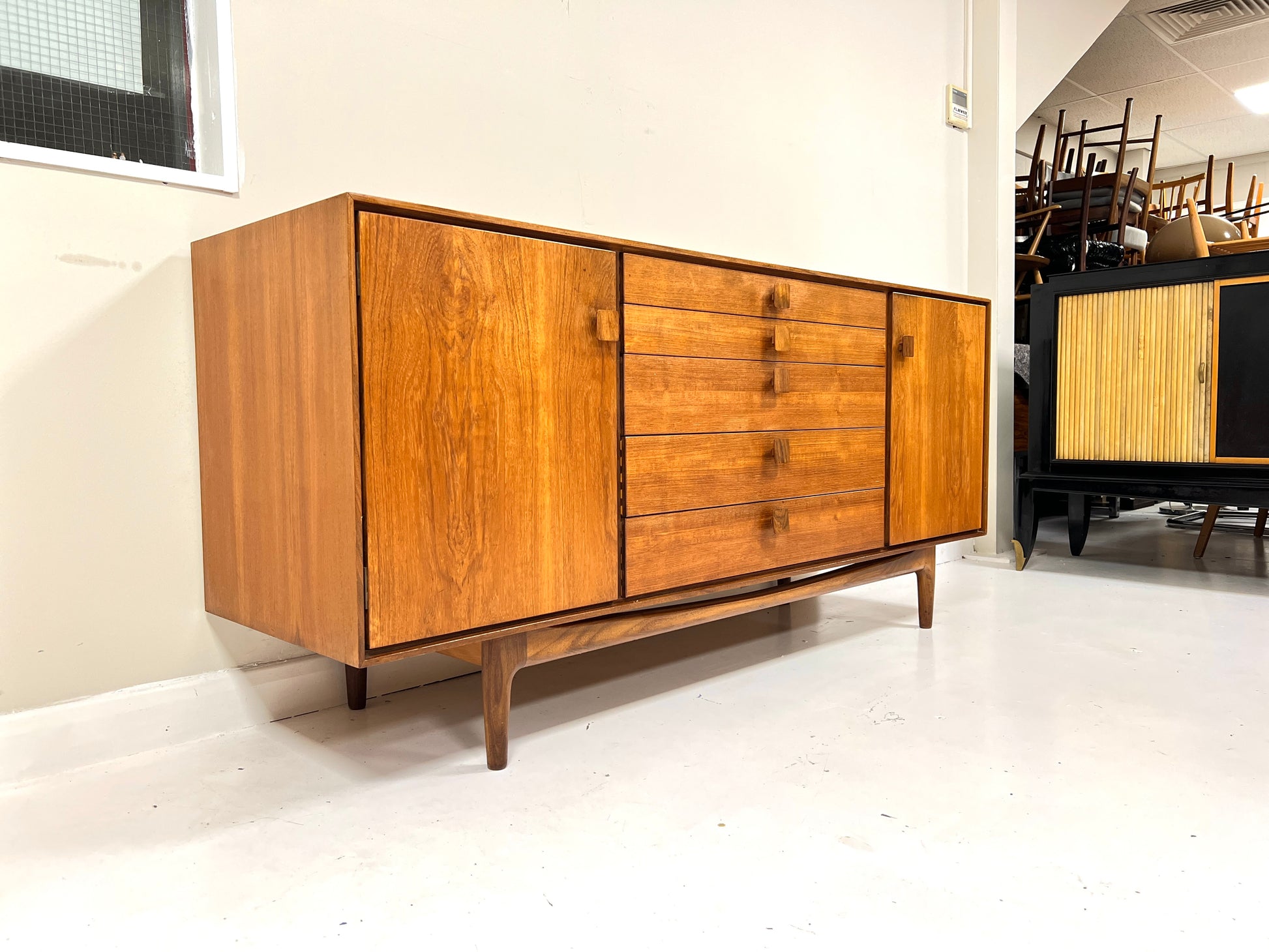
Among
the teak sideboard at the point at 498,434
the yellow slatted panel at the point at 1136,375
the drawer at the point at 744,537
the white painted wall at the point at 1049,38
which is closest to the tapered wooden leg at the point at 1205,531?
the yellow slatted panel at the point at 1136,375

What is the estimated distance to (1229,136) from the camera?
677cm

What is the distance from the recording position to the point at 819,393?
1.79 meters

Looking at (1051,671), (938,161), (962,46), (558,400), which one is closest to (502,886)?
(558,400)

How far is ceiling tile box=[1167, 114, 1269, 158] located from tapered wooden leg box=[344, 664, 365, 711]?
7.38 meters

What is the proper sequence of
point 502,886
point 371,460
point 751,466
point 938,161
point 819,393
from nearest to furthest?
point 502,886 → point 371,460 → point 751,466 → point 819,393 → point 938,161

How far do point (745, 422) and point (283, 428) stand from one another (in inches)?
31.8

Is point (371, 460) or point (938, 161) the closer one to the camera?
point (371, 460)

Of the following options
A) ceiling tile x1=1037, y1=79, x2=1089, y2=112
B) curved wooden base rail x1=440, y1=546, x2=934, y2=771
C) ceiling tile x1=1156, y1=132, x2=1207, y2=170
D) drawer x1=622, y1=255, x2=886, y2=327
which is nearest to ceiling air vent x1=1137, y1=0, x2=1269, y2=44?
ceiling tile x1=1037, y1=79, x2=1089, y2=112

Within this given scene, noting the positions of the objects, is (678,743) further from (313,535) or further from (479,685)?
(313,535)

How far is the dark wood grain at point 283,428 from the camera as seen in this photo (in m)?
1.13

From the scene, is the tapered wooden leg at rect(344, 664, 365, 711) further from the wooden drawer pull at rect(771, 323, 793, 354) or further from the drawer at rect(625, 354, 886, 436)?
the wooden drawer pull at rect(771, 323, 793, 354)

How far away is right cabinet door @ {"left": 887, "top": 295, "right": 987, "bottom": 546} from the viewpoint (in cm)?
200

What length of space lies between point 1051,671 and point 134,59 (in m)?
2.05

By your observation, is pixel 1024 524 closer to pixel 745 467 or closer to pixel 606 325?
pixel 745 467
